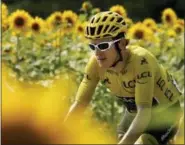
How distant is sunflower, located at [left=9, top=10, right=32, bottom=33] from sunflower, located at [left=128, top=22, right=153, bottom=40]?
102cm

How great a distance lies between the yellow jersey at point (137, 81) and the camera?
15.4ft

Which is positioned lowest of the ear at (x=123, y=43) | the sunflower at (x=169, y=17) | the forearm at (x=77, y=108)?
the forearm at (x=77, y=108)

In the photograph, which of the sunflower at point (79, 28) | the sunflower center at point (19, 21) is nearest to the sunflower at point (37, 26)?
the sunflower center at point (19, 21)

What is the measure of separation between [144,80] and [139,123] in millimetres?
281

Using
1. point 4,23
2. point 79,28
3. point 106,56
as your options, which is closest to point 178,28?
point 79,28

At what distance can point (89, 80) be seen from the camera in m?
4.90

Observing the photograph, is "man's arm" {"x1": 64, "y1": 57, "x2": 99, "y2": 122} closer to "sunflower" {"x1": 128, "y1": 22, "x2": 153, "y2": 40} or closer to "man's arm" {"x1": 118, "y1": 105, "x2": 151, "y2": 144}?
"man's arm" {"x1": 118, "y1": 105, "x2": 151, "y2": 144}

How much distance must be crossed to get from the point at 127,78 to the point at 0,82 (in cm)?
186

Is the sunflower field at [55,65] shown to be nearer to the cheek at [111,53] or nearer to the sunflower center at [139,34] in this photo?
the sunflower center at [139,34]

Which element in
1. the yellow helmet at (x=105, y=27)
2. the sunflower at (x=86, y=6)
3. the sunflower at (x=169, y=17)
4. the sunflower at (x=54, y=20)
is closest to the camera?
the yellow helmet at (x=105, y=27)

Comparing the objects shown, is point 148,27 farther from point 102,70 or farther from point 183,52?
point 102,70

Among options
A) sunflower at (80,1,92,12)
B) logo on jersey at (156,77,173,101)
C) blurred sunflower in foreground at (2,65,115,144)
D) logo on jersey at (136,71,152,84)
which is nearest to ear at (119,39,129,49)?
logo on jersey at (136,71,152,84)

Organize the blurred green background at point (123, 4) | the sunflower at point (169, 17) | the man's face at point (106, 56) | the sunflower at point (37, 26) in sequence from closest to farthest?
1. the man's face at point (106, 56)
2. the sunflower at point (37, 26)
3. the sunflower at point (169, 17)
4. the blurred green background at point (123, 4)

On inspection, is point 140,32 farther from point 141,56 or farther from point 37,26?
point 141,56
